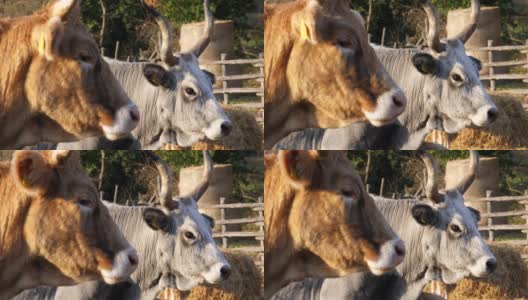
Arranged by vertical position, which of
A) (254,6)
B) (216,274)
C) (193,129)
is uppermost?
(254,6)

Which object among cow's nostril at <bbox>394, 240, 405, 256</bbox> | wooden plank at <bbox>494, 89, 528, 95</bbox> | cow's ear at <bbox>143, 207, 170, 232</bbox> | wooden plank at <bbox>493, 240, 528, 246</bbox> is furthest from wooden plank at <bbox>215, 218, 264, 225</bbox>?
wooden plank at <bbox>493, 240, 528, 246</bbox>

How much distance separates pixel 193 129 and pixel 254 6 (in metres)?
0.61

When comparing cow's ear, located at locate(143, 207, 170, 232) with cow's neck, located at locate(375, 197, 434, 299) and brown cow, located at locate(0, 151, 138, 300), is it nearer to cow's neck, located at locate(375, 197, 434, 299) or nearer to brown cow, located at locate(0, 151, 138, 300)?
brown cow, located at locate(0, 151, 138, 300)

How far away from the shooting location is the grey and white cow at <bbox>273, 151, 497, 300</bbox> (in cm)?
698

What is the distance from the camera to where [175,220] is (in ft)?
23.9

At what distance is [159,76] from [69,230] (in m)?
1.02

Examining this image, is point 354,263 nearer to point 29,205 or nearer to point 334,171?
point 334,171

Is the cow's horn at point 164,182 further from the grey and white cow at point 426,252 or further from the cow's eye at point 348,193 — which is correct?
the cow's eye at point 348,193

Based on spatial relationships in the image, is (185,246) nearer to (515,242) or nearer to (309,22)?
(309,22)

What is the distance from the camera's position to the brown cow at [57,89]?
21.3ft

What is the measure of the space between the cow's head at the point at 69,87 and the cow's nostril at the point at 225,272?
0.89 metres

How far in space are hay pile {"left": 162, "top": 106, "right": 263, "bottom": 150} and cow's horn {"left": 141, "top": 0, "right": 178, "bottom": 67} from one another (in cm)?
33

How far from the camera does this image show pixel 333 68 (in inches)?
252

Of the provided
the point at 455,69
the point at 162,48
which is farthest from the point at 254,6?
the point at 455,69
